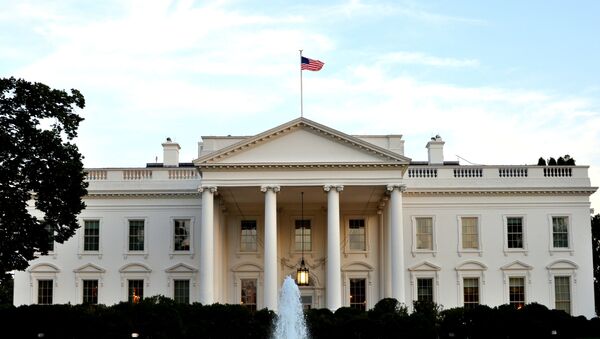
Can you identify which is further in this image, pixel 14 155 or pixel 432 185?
pixel 432 185

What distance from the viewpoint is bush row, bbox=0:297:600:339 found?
107 feet

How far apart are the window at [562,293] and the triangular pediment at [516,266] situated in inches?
65.0

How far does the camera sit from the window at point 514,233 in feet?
147

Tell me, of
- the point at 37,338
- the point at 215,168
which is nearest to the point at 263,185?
the point at 215,168

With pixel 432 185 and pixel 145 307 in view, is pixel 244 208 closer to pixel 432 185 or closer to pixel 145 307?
pixel 432 185

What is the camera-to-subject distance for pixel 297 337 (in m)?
30.2

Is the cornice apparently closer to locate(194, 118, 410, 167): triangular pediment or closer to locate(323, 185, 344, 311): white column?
locate(194, 118, 410, 167): triangular pediment

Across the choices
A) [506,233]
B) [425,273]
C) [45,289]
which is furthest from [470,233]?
[45,289]

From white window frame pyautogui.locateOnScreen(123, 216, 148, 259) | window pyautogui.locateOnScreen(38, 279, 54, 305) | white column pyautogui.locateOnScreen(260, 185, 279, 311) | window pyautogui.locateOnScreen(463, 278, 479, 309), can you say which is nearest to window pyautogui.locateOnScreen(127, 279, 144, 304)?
white window frame pyautogui.locateOnScreen(123, 216, 148, 259)

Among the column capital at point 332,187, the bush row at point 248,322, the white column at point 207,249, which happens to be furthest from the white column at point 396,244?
the white column at point 207,249

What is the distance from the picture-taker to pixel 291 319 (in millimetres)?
31188

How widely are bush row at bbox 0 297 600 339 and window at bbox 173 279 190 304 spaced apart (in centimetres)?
862

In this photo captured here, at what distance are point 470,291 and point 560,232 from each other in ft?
18.3

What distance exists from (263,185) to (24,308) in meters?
11.9
